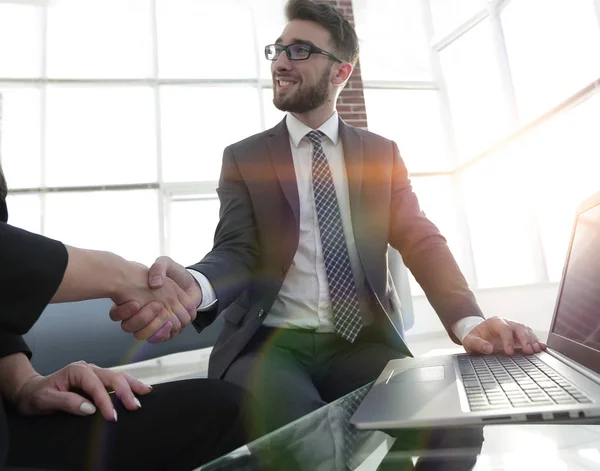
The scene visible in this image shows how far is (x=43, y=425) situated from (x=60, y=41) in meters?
5.43

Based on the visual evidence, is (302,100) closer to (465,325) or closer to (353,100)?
(465,325)

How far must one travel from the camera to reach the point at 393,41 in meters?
6.19

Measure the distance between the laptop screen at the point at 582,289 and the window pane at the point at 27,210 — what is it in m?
4.75

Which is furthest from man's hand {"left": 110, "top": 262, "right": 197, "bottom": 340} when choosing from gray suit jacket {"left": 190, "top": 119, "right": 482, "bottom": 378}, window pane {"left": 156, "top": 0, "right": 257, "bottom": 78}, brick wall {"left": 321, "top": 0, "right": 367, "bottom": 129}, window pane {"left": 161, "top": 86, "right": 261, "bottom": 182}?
window pane {"left": 156, "top": 0, "right": 257, "bottom": 78}

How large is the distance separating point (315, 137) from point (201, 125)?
12.9ft

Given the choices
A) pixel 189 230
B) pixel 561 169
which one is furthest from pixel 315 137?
pixel 561 169

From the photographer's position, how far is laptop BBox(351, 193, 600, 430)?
528 millimetres

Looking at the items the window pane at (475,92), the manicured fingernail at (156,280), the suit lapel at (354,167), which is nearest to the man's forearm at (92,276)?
the manicured fingernail at (156,280)

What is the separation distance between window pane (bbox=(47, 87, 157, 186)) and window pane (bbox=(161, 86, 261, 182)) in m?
0.18

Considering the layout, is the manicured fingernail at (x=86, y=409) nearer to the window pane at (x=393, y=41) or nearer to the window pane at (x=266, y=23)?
the window pane at (x=266, y=23)

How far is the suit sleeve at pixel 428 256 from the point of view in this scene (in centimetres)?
122

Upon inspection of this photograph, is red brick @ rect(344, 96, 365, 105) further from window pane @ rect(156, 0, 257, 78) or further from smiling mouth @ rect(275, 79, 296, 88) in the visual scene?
smiling mouth @ rect(275, 79, 296, 88)

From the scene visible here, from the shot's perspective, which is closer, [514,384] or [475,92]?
[514,384]

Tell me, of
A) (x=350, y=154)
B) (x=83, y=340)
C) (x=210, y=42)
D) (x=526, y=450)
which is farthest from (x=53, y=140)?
(x=526, y=450)
